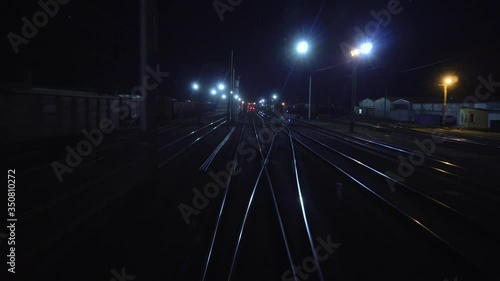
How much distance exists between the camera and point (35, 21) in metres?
24.6

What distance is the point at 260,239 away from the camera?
704 centimetres

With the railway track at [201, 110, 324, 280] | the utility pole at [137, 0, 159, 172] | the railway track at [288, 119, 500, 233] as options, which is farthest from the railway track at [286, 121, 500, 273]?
the utility pole at [137, 0, 159, 172]

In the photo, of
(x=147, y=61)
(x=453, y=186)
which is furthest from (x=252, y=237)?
(x=453, y=186)

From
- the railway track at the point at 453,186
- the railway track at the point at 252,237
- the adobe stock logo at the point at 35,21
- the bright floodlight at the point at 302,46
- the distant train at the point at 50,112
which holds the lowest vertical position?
the railway track at the point at 252,237

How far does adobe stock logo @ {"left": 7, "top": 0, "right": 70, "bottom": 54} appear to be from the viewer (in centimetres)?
2297

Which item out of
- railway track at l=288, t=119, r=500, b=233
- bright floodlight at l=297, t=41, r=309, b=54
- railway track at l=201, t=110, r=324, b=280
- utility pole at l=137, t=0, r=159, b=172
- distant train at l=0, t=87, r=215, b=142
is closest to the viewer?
railway track at l=201, t=110, r=324, b=280

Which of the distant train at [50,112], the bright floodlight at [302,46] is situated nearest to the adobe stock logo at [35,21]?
the distant train at [50,112]

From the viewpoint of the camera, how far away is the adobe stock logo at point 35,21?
23.0 meters

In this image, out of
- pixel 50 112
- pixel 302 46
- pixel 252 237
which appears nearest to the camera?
pixel 252 237

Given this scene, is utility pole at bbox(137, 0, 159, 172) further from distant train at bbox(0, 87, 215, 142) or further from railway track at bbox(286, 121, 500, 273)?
railway track at bbox(286, 121, 500, 273)

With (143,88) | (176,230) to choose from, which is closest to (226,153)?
(143,88)

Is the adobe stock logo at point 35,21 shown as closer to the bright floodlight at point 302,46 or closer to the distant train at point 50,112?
the distant train at point 50,112

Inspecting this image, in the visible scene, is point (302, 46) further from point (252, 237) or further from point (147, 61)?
point (252, 237)

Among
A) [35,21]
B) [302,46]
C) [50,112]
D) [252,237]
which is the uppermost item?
[302,46]
